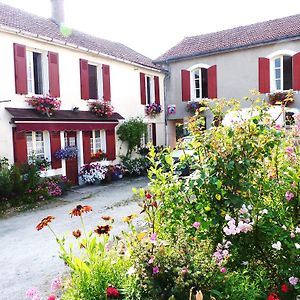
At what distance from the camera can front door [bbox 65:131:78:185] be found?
544 inches

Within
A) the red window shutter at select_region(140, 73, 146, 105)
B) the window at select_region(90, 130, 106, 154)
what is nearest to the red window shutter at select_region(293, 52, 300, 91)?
the red window shutter at select_region(140, 73, 146, 105)

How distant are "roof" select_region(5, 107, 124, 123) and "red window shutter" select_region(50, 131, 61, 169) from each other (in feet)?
2.07

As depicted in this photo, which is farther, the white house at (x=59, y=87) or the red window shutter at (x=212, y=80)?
the red window shutter at (x=212, y=80)

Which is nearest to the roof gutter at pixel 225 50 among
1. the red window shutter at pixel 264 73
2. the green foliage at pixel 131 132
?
the red window shutter at pixel 264 73

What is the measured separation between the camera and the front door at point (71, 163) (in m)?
13.8

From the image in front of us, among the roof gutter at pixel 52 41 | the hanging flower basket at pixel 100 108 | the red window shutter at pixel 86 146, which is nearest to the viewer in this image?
the roof gutter at pixel 52 41

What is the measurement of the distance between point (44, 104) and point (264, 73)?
10.4 m

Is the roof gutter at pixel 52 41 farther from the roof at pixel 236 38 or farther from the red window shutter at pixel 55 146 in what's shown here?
the roof at pixel 236 38

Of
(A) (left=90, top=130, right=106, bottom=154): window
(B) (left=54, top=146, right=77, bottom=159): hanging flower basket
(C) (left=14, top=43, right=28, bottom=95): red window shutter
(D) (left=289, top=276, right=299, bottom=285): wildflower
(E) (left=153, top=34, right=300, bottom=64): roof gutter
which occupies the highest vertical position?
(E) (left=153, top=34, right=300, bottom=64): roof gutter

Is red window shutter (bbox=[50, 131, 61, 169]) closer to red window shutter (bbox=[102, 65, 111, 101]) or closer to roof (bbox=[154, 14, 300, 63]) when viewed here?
red window shutter (bbox=[102, 65, 111, 101])

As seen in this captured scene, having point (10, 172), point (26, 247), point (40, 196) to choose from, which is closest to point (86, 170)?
point (40, 196)

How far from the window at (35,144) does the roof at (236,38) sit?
31.7ft

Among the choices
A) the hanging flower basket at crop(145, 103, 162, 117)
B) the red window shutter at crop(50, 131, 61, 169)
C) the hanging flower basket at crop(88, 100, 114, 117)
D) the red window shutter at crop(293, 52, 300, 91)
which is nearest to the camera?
the red window shutter at crop(50, 131, 61, 169)

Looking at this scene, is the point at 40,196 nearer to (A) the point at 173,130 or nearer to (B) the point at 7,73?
(B) the point at 7,73
